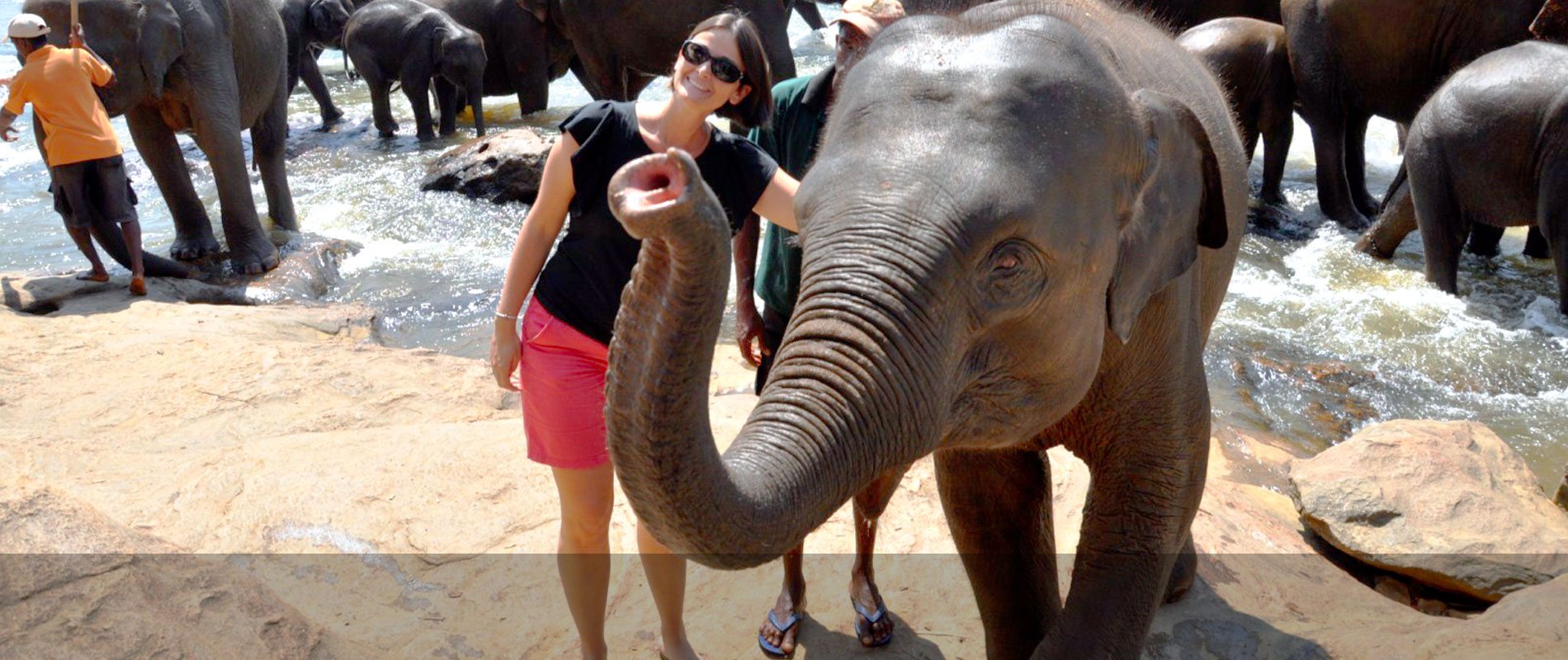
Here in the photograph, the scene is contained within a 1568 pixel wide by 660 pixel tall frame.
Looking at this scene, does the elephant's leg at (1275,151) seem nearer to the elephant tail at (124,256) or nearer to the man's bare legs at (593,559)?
the elephant tail at (124,256)

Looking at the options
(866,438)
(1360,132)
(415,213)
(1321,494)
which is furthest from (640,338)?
(1360,132)

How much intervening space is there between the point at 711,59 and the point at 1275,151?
31.1 ft

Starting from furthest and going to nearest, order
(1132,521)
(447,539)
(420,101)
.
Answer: (420,101) → (447,539) → (1132,521)

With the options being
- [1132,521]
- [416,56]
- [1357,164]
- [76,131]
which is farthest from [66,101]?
[1357,164]

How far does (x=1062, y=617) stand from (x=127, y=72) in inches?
292

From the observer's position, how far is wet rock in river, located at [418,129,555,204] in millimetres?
10859

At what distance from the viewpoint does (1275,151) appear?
1123 cm

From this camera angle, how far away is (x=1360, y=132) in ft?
37.8

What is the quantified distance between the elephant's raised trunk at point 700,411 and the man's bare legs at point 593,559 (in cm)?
136

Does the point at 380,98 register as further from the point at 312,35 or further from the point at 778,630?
the point at 778,630

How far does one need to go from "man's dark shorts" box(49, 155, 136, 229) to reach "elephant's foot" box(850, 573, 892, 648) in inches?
231

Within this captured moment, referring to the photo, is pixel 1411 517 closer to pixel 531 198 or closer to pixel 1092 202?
pixel 1092 202

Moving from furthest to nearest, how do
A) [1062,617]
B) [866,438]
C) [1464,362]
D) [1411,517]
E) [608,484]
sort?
[1464,362] → [1411,517] → [608,484] → [1062,617] → [866,438]

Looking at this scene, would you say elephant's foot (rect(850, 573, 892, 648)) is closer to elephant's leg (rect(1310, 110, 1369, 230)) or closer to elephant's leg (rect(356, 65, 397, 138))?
elephant's leg (rect(1310, 110, 1369, 230))
